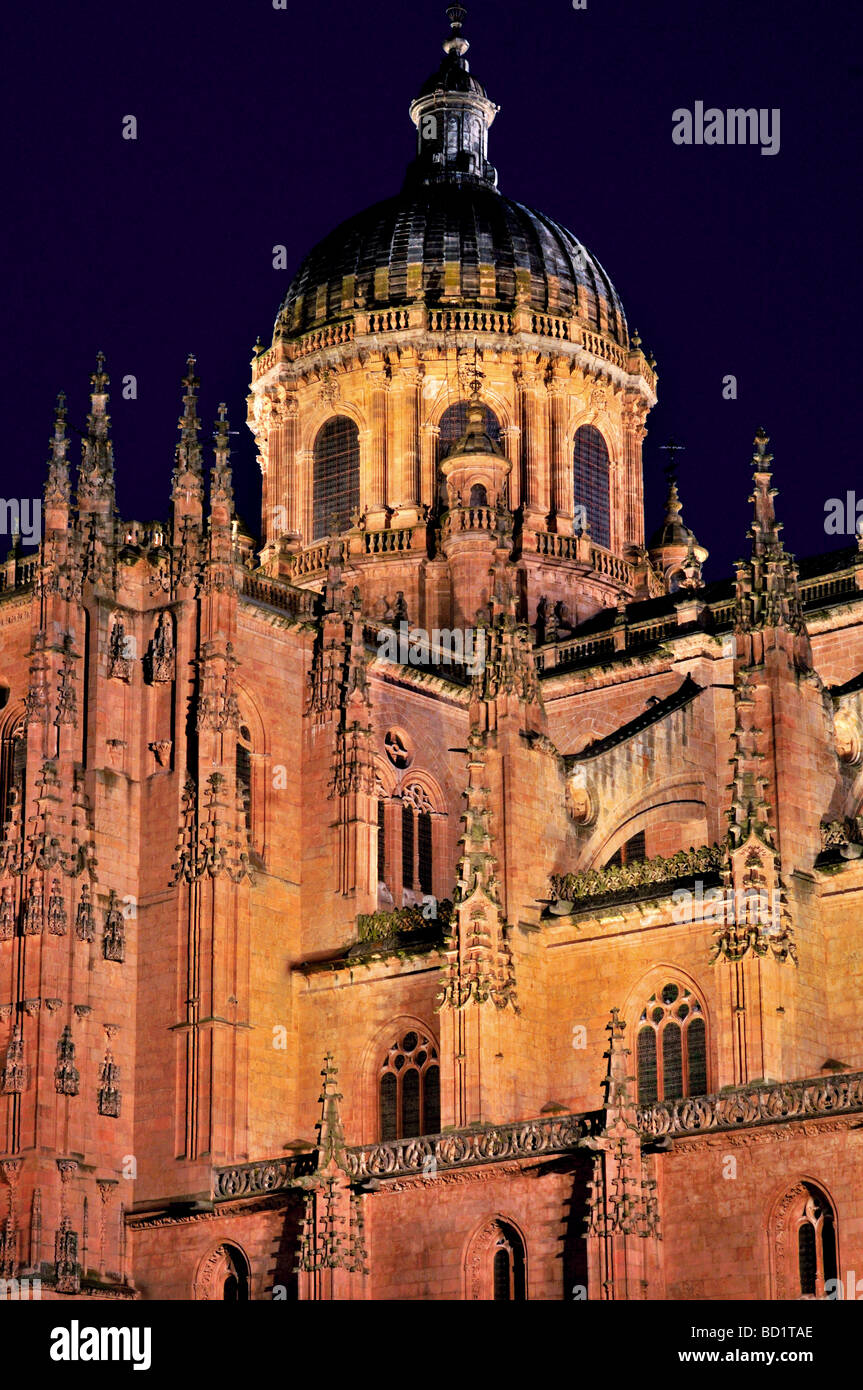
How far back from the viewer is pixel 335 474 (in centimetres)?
7438

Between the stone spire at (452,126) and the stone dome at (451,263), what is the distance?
439 millimetres

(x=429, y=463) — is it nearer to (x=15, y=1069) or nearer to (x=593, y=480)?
(x=593, y=480)

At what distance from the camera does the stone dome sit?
74.4m

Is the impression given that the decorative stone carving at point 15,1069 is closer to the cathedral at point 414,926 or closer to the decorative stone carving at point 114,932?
the cathedral at point 414,926

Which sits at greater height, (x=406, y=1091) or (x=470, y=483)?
(x=470, y=483)

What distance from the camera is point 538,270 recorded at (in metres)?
75.1

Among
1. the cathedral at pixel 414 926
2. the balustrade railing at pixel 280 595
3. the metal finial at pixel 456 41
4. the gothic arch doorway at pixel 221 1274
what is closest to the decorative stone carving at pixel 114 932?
the cathedral at pixel 414 926

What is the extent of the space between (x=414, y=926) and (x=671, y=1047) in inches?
311

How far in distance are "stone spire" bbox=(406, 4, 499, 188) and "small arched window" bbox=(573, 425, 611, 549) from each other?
945 centimetres

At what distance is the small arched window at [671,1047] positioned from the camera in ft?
165

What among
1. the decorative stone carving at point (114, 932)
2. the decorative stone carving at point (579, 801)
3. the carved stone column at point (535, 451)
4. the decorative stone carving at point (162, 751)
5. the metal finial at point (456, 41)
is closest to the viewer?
the decorative stone carving at point (114, 932)

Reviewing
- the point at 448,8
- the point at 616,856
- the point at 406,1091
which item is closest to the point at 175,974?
the point at 406,1091
